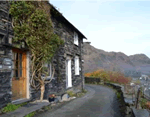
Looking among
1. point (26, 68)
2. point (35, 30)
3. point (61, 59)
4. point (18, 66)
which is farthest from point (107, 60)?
point (18, 66)

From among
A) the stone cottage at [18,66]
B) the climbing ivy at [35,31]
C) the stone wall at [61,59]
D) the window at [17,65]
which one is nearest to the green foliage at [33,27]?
the climbing ivy at [35,31]

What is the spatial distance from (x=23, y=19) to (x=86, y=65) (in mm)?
34974

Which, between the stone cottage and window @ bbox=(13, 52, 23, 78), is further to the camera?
window @ bbox=(13, 52, 23, 78)

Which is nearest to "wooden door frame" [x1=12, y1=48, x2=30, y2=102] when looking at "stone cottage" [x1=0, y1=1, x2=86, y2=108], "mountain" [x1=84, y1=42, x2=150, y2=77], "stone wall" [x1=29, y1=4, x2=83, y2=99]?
"stone cottage" [x1=0, y1=1, x2=86, y2=108]

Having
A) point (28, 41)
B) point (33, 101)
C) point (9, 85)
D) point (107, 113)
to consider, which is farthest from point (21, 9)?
point (107, 113)

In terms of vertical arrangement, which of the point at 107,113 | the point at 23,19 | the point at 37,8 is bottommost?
the point at 107,113

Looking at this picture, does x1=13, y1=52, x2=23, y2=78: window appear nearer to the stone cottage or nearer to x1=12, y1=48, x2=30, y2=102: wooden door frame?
the stone cottage

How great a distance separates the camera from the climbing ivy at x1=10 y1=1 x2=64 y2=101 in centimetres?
586

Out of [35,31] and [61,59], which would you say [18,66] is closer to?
[35,31]

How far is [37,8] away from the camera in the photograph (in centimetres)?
662

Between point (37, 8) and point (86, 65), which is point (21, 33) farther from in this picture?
point (86, 65)

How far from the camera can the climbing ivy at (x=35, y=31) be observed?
586cm

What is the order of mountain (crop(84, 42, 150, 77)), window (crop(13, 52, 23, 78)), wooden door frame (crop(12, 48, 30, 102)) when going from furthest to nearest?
mountain (crop(84, 42, 150, 77))
wooden door frame (crop(12, 48, 30, 102))
window (crop(13, 52, 23, 78))

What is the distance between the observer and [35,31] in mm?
6473
